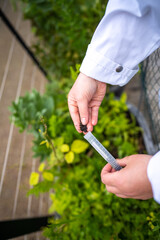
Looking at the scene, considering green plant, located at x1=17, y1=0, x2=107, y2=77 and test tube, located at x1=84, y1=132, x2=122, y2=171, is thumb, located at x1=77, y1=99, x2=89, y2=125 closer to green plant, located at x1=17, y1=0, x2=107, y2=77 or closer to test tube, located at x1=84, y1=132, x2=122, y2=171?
test tube, located at x1=84, y1=132, x2=122, y2=171

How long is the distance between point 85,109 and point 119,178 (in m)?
0.27

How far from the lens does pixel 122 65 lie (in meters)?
0.68

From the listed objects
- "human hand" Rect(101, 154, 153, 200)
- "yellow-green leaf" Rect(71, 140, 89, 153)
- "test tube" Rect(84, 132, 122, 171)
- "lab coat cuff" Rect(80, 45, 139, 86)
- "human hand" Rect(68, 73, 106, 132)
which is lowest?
"human hand" Rect(101, 154, 153, 200)

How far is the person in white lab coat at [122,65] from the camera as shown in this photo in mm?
508

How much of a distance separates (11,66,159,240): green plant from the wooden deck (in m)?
0.21

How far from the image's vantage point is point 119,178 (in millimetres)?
524

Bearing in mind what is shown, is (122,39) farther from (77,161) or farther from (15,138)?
(15,138)

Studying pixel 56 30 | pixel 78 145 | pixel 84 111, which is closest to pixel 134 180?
pixel 84 111

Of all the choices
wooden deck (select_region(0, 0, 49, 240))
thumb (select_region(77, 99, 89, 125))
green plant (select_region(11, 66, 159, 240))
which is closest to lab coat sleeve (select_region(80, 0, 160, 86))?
thumb (select_region(77, 99, 89, 125))

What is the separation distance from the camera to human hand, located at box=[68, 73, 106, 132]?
2.07 feet

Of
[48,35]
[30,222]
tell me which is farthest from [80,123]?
[48,35]

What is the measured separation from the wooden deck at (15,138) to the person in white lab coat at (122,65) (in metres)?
0.86

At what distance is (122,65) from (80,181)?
0.82 metres

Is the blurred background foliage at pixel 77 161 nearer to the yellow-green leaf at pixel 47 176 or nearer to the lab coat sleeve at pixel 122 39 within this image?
the yellow-green leaf at pixel 47 176
